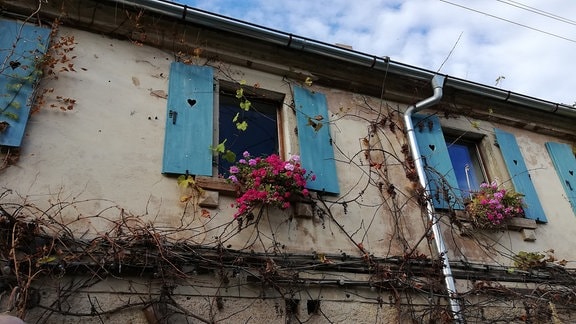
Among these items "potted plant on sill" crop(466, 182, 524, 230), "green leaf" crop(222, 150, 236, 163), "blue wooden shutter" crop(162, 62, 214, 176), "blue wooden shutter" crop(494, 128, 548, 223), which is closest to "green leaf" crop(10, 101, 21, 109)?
"blue wooden shutter" crop(162, 62, 214, 176)

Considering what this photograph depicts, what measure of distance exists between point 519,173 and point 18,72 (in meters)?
6.37

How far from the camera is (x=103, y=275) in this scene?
3.67 meters

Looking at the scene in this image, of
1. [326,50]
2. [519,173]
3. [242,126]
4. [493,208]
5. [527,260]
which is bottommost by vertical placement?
[527,260]

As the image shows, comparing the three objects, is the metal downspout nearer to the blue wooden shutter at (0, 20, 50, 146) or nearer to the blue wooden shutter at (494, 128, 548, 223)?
the blue wooden shutter at (494, 128, 548, 223)

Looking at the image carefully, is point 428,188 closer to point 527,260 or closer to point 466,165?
point 466,165

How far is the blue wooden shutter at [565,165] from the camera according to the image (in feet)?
21.8

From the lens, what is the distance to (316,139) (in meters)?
5.39

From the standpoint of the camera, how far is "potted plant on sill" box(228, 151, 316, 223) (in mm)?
4371

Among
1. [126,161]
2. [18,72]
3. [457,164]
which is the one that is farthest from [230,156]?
[457,164]

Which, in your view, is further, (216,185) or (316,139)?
(316,139)

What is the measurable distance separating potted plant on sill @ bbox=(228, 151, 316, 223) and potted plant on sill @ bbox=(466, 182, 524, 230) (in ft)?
7.82

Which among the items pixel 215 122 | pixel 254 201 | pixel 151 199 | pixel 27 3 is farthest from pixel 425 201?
pixel 27 3

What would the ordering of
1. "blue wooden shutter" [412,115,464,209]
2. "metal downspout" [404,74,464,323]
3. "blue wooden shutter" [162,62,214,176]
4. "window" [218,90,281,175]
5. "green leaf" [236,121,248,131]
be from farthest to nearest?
"blue wooden shutter" [412,115,464,209] < "window" [218,90,281,175] < "green leaf" [236,121,248,131] < "metal downspout" [404,74,464,323] < "blue wooden shutter" [162,62,214,176]

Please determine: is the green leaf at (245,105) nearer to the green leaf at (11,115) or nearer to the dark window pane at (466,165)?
the green leaf at (11,115)
